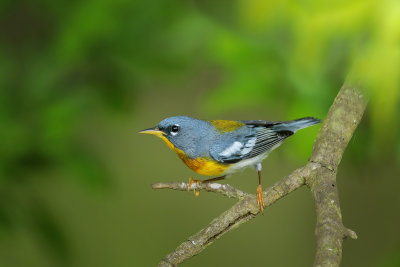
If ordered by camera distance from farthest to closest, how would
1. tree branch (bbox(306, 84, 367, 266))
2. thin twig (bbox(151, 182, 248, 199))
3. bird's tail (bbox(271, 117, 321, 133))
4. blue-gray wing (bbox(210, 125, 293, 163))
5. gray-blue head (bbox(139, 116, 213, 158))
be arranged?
blue-gray wing (bbox(210, 125, 293, 163))
gray-blue head (bbox(139, 116, 213, 158))
bird's tail (bbox(271, 117, 321, 133))
thin twig (bbox(151, 182, 248, 199))
tree branch (bbox(306, 84, 367, 266))

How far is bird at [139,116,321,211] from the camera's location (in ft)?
8.20

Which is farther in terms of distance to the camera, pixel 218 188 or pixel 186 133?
pixel 186 133

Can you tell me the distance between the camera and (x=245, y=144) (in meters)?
2.70

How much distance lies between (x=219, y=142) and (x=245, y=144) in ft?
0.50

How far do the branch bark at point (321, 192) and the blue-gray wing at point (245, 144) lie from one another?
68cm

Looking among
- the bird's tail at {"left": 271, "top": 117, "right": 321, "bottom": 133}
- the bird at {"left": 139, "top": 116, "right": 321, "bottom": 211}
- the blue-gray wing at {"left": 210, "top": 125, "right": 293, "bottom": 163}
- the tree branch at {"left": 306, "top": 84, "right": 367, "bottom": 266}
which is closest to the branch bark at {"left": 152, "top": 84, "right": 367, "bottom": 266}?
the tree branch at {"left": 306, "top": 84, "right": 367, "bottom": 266}

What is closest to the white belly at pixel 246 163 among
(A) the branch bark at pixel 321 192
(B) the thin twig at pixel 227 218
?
(A) the branch bark at pixel 321 192

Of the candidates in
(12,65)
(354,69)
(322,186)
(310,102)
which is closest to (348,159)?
(310,102)

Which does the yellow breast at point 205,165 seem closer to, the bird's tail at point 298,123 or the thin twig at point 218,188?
the bird's tail at point 298,123

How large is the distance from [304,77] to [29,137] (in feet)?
5.73

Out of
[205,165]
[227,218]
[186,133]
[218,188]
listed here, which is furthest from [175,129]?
[227,218]

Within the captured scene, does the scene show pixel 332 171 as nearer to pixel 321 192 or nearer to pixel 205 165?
pixel 321 192

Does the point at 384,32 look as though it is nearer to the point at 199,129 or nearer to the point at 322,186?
the point at 322,186

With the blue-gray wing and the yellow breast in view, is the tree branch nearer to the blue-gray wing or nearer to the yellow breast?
the blue-gray wing
